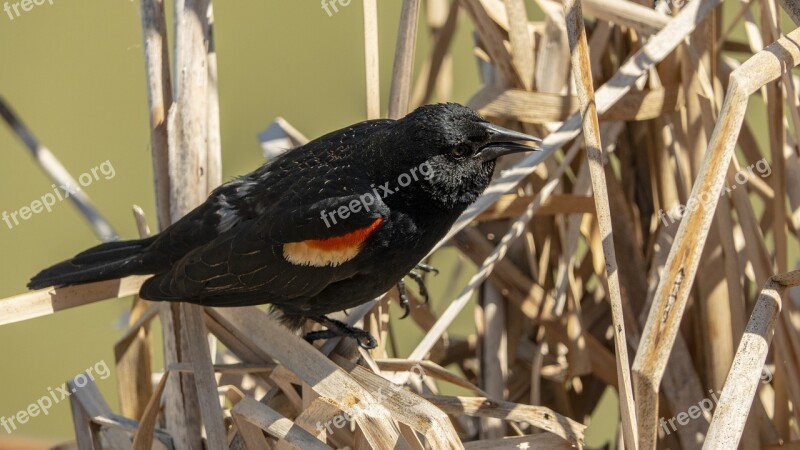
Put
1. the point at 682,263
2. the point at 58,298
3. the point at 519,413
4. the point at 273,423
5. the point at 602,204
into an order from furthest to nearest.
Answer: the point at 58,298 → the point at 519,413 → the point at 273,423 → the point at 602,204 → the point at 682,263

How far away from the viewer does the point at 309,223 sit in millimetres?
1855

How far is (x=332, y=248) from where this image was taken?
185 cm

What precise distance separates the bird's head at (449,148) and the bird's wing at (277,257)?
0.12m

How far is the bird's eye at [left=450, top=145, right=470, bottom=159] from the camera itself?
5.98 ft

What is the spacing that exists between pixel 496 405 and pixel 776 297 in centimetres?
58

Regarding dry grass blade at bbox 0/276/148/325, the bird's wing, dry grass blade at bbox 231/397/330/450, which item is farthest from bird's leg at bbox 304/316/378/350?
dry grass blade at bbox 0/276/148/325

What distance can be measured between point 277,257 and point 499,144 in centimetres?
52

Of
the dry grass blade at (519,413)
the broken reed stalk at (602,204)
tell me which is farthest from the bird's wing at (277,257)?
the broken reed stalk at (602,204)

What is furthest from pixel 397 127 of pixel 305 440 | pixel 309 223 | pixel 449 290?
pixel 449 290

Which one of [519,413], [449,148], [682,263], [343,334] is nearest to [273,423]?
[343,334]

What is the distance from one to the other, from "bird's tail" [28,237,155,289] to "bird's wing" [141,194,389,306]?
82 millimetres

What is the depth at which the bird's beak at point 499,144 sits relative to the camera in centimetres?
182

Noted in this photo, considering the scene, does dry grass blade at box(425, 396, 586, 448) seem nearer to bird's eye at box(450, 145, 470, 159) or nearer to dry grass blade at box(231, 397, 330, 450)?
dry grass blade at box(231, 397, 330, 450)

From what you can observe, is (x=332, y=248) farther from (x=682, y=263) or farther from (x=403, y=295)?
(x=682, y=263)
